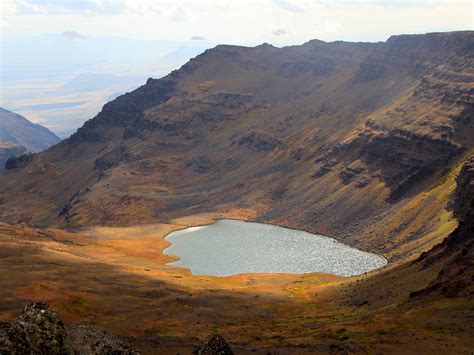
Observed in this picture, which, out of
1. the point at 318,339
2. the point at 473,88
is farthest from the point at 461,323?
the point at 473,88

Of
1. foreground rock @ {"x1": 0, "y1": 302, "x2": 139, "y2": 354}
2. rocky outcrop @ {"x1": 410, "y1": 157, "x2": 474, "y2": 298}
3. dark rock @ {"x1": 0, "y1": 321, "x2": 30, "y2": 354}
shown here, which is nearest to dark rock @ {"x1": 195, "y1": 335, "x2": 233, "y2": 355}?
foreground rock @ {"x1": 0, "y1": 302, "x2": 139, "y2": 354}

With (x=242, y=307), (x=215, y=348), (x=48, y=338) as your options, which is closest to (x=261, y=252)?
(x=242, y=307)

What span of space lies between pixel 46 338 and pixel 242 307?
58733 millimetres

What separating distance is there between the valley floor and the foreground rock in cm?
2641

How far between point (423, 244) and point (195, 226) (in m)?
85.0

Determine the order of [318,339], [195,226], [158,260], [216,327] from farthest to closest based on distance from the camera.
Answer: [195,226] < [158,260] < [216,327] < [318,339]

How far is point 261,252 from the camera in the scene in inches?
5940

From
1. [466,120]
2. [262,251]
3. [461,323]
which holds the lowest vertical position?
[262,251]

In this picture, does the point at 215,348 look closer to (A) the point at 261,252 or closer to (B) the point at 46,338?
(B) the point at 46,338

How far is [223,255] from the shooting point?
150 m

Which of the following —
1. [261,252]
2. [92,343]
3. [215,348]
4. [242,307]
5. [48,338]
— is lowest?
[261,252]

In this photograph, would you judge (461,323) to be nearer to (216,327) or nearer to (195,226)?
(216,327)

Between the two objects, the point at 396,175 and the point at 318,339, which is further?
the point at 396,175

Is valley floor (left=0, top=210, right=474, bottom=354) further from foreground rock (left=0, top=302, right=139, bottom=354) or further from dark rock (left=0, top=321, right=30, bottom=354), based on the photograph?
dark rock (left=0, top=321, right=30, bottom=354)
